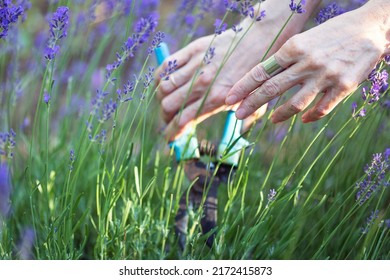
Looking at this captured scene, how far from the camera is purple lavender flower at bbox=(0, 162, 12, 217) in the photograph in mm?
1727

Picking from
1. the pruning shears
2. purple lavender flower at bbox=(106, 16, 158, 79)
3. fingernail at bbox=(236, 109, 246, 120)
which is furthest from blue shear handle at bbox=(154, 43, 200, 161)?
fingernail at bbox=(236, 109, 246, 120)

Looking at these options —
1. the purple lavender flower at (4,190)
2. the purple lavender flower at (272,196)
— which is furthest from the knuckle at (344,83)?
the purple lavender flower at (4,190)

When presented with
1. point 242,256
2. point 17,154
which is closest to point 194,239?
point 242,256

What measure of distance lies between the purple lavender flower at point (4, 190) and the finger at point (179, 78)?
528 millimetres

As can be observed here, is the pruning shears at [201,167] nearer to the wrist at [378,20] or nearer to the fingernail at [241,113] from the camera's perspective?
the fingernail at [241,113]

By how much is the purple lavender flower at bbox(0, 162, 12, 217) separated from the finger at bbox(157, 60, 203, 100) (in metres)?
0.53

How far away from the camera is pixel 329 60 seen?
140 centimetres

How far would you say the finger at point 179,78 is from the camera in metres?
1.78

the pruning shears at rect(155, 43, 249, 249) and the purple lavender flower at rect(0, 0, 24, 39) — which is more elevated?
the purple lavender flower at rect(0, 0, 24, 39)

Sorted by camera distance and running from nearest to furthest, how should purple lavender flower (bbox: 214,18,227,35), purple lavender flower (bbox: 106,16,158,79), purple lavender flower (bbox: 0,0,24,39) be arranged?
purple lavender flower (bbox: 0,0,24,39)
purple lavender flower (bbox: 106,16,158,79)
purple lavender flower (bbox: 214,18,227,35)

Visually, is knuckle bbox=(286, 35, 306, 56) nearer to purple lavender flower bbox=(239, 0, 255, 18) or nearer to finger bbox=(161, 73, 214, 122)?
purple lavender flower bbox=(239, 0, 255, 18)

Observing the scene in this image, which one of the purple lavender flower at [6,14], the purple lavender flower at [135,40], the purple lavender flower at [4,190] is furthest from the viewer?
the purple lavender flower at [4,190]
